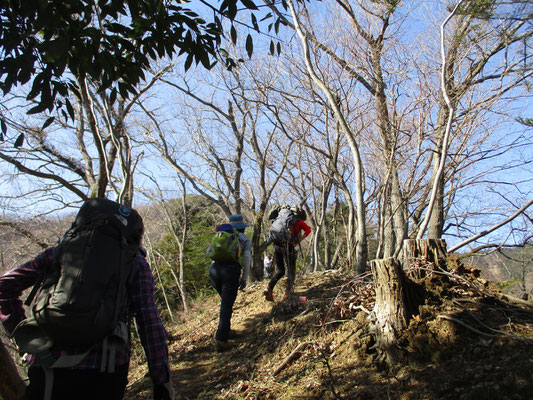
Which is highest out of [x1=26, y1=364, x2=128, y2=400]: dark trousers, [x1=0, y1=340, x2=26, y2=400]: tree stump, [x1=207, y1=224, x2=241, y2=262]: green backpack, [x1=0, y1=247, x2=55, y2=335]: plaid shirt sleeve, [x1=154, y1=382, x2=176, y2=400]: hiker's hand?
[x1=207, y1=224, x2=241, y2=262]: green backpack

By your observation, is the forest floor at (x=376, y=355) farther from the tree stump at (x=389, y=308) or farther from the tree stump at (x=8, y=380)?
the tree stump at (x=8, y=380)

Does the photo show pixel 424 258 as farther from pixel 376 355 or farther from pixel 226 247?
pixel 226 247

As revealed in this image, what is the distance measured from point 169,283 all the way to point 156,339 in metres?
16.8

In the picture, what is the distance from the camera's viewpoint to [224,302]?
500 centimetres

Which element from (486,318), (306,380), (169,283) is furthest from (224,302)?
(169,283)

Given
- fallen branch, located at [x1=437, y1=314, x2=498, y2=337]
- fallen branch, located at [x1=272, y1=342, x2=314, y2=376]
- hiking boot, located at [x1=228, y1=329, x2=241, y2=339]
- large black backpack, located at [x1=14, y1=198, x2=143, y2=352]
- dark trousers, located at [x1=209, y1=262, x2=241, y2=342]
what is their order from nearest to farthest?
large black backpack, located at [x1=14, y1=198, x2=143, y2=352]
fallen branch, located at [x1=437, y1=314, x2=498, y2=337]
fallen branch, located at [x1=272, y1=342, x2=314, y2=376]
dark trousers, located at [x1=209, y1=262, x2=241, y2=342]
hiking boot, located at [x1=228, y1=329, x2=241, y2=339]

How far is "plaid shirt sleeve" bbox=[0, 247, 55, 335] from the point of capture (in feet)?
6.73

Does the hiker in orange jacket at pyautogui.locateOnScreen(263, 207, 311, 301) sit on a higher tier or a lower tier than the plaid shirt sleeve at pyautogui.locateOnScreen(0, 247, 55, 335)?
higher

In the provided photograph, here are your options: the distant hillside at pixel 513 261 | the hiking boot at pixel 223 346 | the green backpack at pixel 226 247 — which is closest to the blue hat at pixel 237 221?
the green backpack at pixel 226 247

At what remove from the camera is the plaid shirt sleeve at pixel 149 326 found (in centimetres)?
198

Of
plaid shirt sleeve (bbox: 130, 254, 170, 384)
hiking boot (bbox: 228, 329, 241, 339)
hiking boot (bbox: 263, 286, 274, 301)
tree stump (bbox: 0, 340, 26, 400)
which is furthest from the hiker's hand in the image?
hiking boot (bbox: 263, 286, 274, 301)

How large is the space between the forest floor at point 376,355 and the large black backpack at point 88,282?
1.76 metres

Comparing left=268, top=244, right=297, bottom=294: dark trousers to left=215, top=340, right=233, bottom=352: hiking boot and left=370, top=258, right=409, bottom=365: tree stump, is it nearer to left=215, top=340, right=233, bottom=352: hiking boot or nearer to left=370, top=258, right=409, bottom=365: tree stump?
left=215, top=340, right=233, bottom=352: hiking boot

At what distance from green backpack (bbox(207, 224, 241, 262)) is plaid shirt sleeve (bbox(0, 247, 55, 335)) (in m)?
3.10
